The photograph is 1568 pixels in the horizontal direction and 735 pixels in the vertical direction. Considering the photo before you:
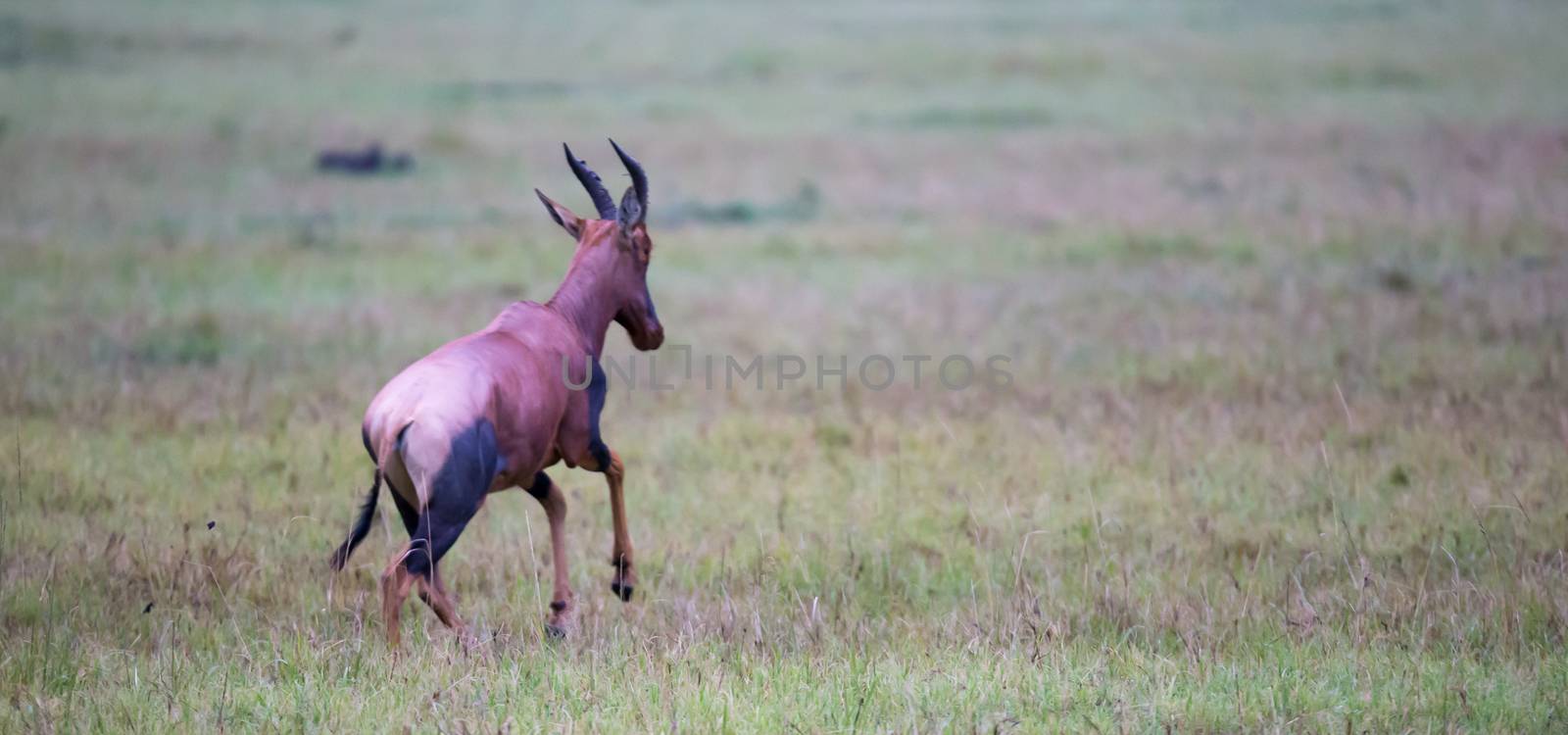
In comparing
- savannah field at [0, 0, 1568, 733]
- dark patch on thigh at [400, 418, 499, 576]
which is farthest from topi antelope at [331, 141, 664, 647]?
savannah field at [0, 0, 1568, 733]

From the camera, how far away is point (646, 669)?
539 centimetres

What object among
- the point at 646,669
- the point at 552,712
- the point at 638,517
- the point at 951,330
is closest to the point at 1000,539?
the point at 638,517

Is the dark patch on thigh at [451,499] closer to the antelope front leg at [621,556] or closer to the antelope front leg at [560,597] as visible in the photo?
the antelope front leg at [560,597]

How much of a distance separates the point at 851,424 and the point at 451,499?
15.9 ft

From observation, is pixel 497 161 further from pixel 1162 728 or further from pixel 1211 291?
pixel 1162 728

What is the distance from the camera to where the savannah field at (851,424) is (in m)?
5.36

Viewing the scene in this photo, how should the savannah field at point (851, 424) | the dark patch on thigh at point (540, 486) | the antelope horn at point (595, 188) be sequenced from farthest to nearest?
the dark patch on thigh at point (540, 486), the antelope horn at point (595, 188), the savannah field at point (851, 424)

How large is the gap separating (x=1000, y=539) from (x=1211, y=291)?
7.46m

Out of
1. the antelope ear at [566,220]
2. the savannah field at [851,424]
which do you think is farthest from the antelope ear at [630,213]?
the savannah field at [851,424]

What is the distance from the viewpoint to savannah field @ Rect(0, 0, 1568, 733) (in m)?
5.36

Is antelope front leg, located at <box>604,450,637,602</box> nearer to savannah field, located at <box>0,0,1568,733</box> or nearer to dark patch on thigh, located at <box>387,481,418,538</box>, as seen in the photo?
savannah field, located at <box>0,0,1568,733</box>

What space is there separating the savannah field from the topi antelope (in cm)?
32

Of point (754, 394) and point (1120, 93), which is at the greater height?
point (1120, 93)

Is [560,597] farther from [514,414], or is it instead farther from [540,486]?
[514,414]
